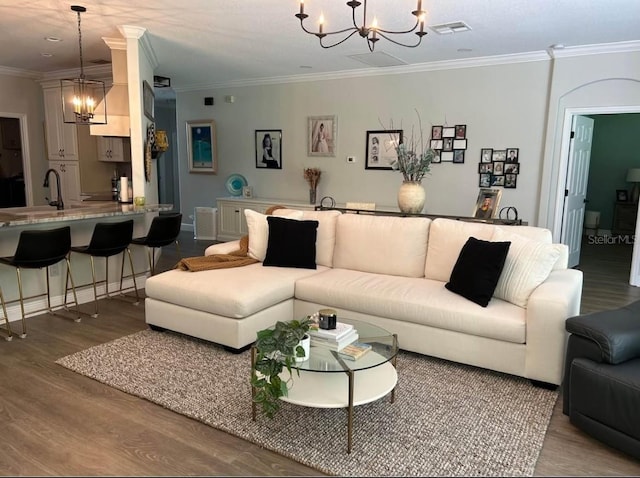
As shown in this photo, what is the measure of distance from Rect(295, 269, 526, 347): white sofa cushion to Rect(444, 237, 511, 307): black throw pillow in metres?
0.06

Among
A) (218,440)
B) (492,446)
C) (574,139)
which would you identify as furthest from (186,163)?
(492,446)

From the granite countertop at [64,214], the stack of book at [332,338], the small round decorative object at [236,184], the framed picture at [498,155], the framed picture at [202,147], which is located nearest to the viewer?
the stack of book at [332,338]

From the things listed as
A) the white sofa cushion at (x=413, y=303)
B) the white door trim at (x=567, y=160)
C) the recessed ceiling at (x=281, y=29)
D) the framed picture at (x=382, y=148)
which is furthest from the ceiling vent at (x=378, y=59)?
the white sofa cushion at (x=413, y=303)

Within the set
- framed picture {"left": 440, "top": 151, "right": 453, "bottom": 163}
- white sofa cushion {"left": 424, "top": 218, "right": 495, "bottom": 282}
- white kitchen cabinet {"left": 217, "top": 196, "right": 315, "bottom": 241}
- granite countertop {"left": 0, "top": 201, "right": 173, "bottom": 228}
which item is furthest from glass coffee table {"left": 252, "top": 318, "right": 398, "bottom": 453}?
white kitchen cabinet {"left": 217, "top": 196, "right": 315, "bottom": 241}

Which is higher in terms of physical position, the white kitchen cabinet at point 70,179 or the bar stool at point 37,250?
the white kitchen cabinet at point 70,179

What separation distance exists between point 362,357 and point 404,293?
955mm

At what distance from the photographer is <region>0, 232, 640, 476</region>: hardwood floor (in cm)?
213

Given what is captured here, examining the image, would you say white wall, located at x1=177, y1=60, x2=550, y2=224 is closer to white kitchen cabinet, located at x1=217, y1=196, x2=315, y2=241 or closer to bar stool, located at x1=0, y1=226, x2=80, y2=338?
white kitchen cabinet, located at x1=217, y1=196, x2=315, y2=241

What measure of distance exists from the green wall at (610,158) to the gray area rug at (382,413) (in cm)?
760

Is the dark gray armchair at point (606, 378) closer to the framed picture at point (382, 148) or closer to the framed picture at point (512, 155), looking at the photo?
the framed picture at point (512, 155)

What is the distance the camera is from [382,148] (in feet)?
22.1

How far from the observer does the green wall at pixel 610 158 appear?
28.5 feet

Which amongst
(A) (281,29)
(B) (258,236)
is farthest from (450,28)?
(B) (258,236)

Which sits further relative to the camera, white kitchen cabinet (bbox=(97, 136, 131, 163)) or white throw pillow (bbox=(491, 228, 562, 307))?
white kitchen cabinet (bbox=(97, 136, 131, 163))
